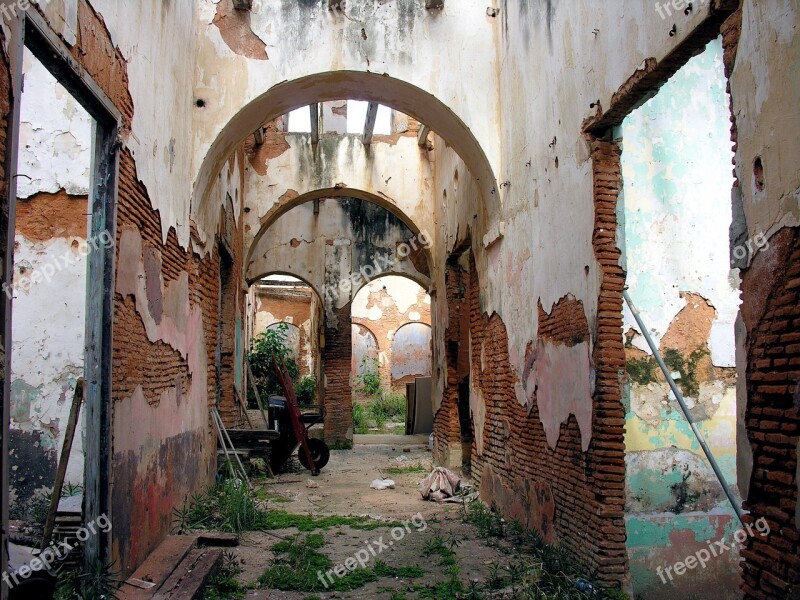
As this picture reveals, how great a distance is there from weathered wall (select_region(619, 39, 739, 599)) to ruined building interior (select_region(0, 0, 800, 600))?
2 centimetres

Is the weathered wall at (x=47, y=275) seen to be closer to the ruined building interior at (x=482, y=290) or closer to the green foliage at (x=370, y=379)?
the ruined building interior at (x=482, y=290)

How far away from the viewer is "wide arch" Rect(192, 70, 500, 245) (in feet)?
24.0

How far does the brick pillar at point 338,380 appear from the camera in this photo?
14.3m

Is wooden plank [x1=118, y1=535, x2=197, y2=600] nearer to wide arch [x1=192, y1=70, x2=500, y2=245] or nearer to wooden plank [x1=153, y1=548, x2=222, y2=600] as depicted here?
wooden plank [x1=153, y1=548, x2=222, y2=600]

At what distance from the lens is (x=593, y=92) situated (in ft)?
16.3

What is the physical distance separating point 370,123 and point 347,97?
3.43 metres

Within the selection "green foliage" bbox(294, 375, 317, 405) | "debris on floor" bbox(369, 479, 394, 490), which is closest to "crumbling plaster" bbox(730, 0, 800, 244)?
"debris on floor" bbox(369, 479, 394, 490)

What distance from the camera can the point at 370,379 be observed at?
909 inches

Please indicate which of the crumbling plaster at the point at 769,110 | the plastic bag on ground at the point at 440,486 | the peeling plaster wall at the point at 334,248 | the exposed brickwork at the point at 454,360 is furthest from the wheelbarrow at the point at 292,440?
the crumbling plaster at the point at 769,110

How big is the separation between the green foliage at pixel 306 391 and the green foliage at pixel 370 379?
3384 mm

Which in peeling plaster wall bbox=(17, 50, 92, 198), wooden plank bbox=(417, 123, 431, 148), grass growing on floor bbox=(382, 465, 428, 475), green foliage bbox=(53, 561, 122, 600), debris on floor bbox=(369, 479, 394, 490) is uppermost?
wooden plank bbox=(417, 123, 431, 148)

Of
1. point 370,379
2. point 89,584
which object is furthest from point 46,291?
point 370,379

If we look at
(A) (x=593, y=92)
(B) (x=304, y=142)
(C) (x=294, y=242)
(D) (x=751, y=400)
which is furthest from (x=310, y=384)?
(D) (x=751, y=400)

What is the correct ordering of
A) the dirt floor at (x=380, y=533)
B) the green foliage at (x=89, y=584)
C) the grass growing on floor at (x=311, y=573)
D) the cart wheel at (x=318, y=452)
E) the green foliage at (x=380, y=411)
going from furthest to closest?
the green foliage at (x=380, y=411) → the cart wheel at (x=318, y=452) → the dirt floor at (x=380, y=533) → the grass growing on floor at (x=311, y=573) → the green foliage at (x=89, y=584)
